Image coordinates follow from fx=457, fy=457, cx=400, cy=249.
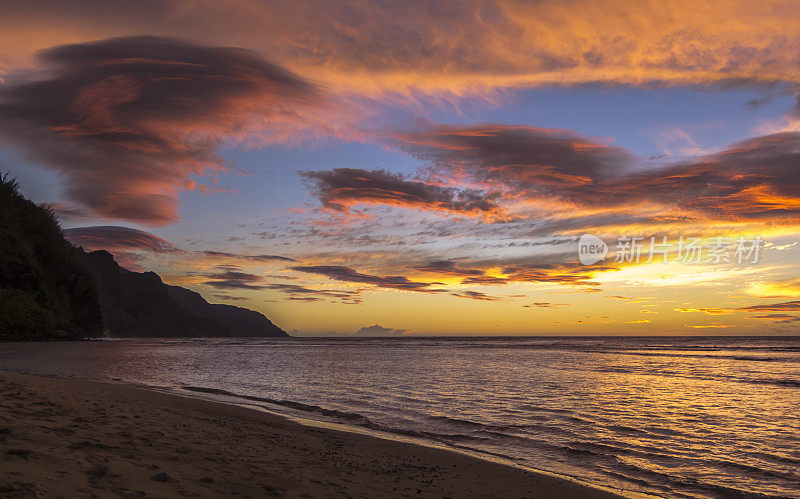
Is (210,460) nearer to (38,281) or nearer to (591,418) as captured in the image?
(591,418)

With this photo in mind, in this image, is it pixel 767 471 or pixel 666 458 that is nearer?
pixel 767 471

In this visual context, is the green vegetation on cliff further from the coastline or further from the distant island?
the coastline

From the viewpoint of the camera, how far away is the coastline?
6.33 m

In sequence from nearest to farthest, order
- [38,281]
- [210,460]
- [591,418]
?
[210,460] → [591,418] → [38,281]

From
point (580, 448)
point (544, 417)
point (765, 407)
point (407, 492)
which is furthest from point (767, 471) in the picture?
point (765, 407)

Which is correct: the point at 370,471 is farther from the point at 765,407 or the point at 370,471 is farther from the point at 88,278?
the point at 88,278

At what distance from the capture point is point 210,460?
846 centimetres

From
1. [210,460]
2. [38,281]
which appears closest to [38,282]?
[38,281]

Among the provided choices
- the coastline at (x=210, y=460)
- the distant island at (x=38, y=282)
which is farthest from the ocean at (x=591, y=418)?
the distant island at (x=38, y=282)

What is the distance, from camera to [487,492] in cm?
842

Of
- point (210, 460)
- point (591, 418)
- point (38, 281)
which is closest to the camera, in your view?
point (210, 460)

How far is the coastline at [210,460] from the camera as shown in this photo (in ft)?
20.8

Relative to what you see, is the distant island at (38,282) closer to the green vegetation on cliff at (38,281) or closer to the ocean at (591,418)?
the green vegetation on cliff at (38,281)

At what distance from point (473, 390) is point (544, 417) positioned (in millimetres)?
8020
